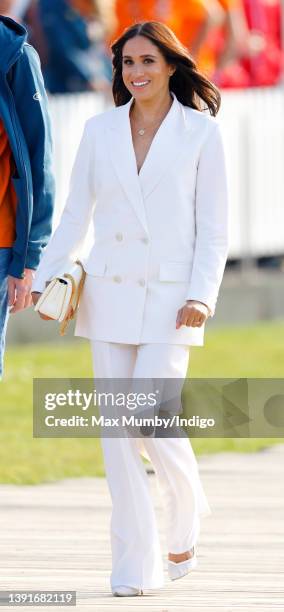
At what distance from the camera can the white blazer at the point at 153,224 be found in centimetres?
577

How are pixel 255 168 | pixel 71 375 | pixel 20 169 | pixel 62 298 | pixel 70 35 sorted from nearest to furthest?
pixel 62 298 → pixel 20 169 → pixel 71 375 → pixel 70 35 → pixel 255 168

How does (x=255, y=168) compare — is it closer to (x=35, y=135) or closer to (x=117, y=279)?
(x=35, y=135)

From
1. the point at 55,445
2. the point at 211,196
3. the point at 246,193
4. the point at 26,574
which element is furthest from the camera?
the point at 246,193

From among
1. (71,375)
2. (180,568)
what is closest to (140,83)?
(180,568)

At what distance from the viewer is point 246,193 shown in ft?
49.3

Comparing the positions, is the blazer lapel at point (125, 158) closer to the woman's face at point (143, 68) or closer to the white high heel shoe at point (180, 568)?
the woman's face at point (143, 68)

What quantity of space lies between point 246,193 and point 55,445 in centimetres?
547

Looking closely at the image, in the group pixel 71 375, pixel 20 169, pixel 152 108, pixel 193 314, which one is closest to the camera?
pixel 193 314

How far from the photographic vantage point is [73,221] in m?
5.95

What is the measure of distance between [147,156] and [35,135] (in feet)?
1.53

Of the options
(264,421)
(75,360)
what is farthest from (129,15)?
(264,421)

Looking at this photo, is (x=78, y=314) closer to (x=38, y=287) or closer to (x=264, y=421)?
(x=38, y=287)

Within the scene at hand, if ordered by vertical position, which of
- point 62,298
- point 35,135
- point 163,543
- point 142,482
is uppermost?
point 35,135

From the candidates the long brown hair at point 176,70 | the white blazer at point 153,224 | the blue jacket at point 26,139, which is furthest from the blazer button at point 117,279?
the long brown hair at point 176,70
